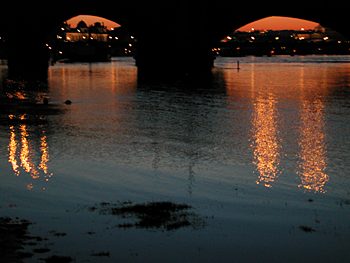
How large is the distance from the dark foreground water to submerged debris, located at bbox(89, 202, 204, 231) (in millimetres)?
94

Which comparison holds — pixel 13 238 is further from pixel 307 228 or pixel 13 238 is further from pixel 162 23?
pixel 162 23

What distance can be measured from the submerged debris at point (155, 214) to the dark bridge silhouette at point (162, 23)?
81104 millimetres

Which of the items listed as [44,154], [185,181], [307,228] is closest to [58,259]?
[307,228]

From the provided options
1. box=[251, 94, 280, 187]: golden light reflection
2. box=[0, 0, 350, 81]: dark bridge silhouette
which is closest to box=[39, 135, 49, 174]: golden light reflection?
box=[251, 94, 280, 187]: golden light reflection

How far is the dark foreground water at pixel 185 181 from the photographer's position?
48.9 feet

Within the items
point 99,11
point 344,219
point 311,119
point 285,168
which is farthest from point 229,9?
Answer: point 344,219

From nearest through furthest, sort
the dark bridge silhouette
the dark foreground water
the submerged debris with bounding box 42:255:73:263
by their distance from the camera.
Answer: the submerged debris with bounding box 42:255:73:263 < the dark foreground water < the dark bridge silhouette

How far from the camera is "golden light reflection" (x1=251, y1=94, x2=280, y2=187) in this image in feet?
75.4

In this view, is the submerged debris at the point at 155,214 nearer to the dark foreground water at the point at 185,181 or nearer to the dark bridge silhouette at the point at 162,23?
the dark foreground water at the point at 185,181

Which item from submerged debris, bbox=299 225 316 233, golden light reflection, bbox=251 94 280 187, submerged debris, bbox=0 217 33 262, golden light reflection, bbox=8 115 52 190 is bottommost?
golden light reflection, bbox=251 94 280 187

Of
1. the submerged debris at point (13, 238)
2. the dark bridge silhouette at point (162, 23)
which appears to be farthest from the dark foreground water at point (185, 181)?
the dark bridge silhouette at point (162, 23)

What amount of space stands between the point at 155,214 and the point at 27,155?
1042 centimetres

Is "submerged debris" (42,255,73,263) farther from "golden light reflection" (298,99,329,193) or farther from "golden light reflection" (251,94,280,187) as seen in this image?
"golden light reflection" (298,99,329,193)

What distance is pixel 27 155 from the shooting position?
2642cm
